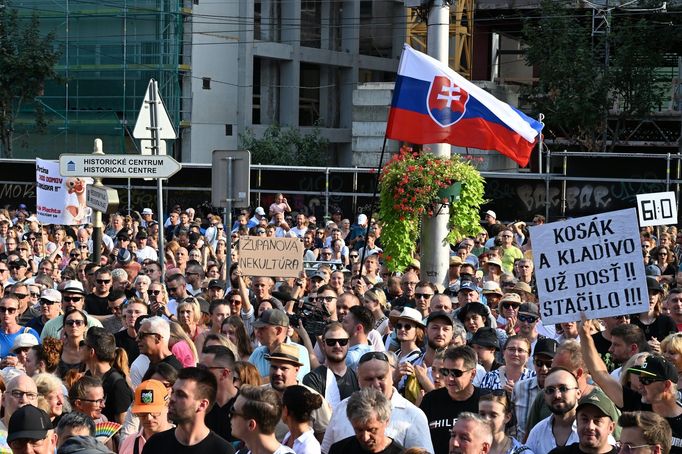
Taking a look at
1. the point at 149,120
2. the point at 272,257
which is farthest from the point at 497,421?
the point at 149,120

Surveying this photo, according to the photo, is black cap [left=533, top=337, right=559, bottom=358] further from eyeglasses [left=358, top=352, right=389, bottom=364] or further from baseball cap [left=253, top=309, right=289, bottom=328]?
baseball cap [left=253, top=309, right=289, bottom=328]

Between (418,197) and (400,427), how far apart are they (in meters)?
8.12

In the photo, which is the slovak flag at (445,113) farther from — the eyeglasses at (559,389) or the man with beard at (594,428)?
the man with beard at (594,428)

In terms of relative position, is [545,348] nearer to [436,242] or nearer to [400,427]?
[400,427]

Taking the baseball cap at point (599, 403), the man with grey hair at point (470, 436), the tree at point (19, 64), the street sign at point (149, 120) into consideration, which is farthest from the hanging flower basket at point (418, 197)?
the tree at point (19, 64)

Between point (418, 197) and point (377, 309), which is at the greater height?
point (418, 197)

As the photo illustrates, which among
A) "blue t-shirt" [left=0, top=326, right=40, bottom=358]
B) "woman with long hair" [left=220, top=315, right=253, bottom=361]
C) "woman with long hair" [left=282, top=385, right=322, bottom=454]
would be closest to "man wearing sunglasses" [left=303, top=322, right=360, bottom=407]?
"woman with long hair" [left=220, top=315, right=253, bottom=361]

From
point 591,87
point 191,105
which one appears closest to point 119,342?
point 591,87

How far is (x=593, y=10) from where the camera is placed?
127 feet

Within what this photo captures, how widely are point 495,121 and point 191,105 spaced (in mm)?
32576

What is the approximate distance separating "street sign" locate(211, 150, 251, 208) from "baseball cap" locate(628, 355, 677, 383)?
6392 millimetres

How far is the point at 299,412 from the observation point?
23.2 feet

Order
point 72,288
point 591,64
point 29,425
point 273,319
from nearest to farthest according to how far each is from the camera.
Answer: point 29,425 < point 273,319 < point 72,288 < point 591,64

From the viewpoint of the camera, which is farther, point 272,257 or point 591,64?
point 591,64
